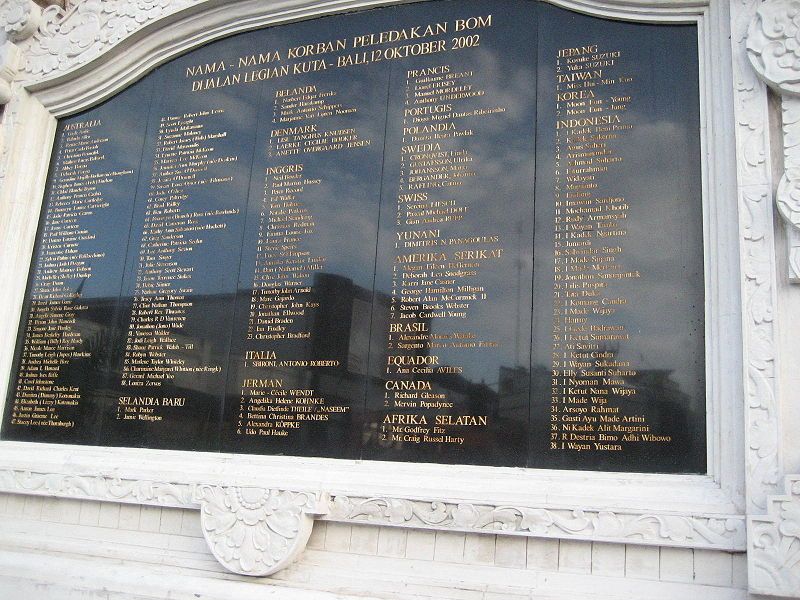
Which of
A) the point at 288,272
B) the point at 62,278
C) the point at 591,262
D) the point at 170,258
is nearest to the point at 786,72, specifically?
the point at 591,262

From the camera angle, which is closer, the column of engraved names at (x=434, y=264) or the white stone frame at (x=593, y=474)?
the white stone frame at (x=593, y=474)

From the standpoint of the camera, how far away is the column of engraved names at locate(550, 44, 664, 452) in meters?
5.09

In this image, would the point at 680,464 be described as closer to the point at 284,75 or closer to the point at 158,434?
the point at 158,434

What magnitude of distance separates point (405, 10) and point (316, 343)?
287 cm

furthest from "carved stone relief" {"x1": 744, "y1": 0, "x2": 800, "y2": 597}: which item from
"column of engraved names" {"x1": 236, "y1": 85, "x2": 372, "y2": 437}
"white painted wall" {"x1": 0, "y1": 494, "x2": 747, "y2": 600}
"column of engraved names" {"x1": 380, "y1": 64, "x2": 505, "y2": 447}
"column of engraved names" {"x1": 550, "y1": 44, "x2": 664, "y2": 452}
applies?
"column of engraved names" {"x1": 236, "y1": 85, "x2": 372, "y2": 437}

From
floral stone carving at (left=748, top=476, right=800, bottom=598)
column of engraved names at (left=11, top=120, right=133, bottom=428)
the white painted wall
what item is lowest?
the white painted wall

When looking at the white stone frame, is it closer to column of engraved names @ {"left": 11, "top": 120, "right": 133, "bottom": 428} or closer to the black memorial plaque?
the black memorial plaque

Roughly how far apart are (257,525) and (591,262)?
292cm

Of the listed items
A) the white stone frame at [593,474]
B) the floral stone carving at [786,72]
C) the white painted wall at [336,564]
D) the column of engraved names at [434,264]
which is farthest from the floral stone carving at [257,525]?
the floral stone carving at [786,72]

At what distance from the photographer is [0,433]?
23.1 ft

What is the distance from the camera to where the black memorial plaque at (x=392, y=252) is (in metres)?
5.23

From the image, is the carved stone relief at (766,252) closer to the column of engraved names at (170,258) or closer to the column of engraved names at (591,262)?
the column of engraved names at (591,262)

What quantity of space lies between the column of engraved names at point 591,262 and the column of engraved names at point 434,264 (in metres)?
0.50

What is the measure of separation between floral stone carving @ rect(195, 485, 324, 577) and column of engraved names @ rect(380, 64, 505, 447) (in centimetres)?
82
